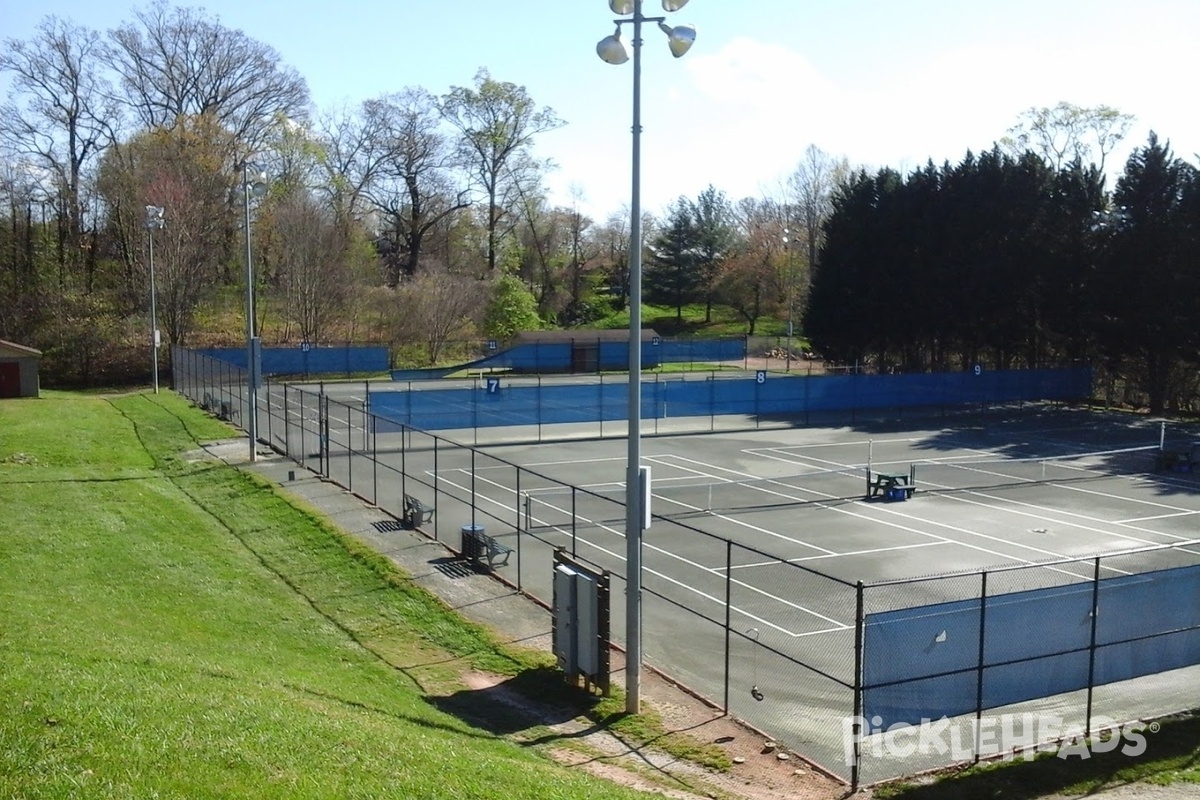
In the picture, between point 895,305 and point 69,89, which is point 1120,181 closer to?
point 895,305

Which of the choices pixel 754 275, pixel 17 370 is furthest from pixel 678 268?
pixel 17 370

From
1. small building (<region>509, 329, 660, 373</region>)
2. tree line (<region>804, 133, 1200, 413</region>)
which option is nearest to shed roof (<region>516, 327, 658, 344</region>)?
small building (<region>509, 329, 660, 373</region>)

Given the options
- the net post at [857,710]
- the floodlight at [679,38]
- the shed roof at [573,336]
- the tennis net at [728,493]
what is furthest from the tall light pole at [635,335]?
the shed roof at [573,336]

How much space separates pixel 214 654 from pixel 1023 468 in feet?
98.2

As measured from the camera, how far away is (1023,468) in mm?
36469

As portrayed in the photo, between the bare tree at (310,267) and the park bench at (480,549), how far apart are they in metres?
53.4

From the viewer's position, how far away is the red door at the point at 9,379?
48406 millimetres

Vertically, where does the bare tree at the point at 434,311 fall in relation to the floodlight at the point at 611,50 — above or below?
below

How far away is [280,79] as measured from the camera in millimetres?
79812

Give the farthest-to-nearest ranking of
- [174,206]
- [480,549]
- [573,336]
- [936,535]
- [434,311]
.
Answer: [573,336] → [434,311] → [174,206] → [936,535] → [480,549]

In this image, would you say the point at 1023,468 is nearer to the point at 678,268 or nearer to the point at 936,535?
the point at 936,535

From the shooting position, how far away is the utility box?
14359 mm

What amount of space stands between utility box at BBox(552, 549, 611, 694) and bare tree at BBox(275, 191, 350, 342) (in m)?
60.5

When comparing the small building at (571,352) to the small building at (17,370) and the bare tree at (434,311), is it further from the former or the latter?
the small building at (17,370)
